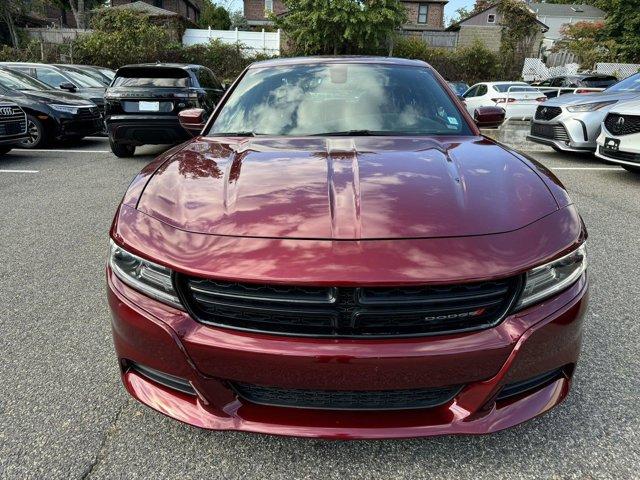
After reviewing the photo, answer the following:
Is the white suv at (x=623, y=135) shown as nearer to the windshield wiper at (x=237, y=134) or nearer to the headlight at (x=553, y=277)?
the headlight at (x=553, y=277)

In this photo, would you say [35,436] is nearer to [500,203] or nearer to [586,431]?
[500,203]

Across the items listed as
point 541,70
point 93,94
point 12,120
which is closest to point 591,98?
point 12,120

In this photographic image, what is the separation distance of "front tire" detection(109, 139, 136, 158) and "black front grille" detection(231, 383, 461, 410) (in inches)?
295

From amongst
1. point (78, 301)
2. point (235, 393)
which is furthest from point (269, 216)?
point (78, 301)

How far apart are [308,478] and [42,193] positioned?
5.47m

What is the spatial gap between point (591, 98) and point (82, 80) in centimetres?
1150

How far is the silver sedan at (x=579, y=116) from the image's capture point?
7.38 metres

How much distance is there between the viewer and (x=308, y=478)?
1717 mm

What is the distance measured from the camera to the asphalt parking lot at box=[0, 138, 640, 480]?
1755 mm

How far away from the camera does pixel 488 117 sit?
3281mm

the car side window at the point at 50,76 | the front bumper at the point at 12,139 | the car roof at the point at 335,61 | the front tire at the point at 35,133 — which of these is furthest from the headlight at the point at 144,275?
the car side window at the point at 50,76

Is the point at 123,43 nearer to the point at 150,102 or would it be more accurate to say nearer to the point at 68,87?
the point at 68,87

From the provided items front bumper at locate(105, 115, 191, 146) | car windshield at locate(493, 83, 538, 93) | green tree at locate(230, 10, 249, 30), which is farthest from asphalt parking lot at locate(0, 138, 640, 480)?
green tree at locate(230, 10, 249, 30)

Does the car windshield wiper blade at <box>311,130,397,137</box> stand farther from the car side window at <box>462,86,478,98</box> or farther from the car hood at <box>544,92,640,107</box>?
the car side window at <box>462,86,478,98</box>
